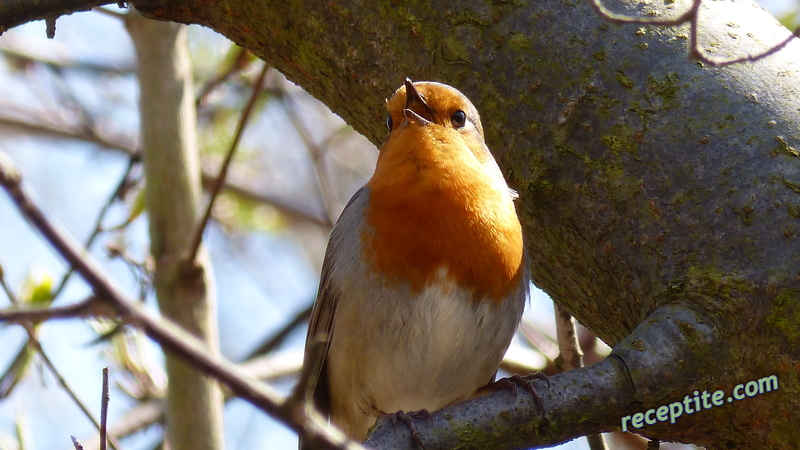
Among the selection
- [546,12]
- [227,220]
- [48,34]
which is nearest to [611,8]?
[546,12]

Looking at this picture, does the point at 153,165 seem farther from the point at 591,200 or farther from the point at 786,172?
the point at 786,172

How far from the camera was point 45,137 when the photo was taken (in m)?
6.13

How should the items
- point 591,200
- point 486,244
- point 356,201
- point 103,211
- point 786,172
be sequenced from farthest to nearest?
point 103,211, point 356,201, point 486,244, point 591,200, point 786,172

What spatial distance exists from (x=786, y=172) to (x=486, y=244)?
3.31ft

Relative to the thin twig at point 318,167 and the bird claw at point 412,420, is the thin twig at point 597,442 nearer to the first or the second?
the bird claw at point 412,420

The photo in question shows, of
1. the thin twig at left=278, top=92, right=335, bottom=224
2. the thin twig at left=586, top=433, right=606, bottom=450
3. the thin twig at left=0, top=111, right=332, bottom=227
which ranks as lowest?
the thin twig at left=586, top=433, right=606, bottom=450

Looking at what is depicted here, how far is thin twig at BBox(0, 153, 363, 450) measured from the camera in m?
0.92

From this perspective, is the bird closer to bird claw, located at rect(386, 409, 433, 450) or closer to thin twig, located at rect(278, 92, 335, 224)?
bird claw, located at rect(386, 409, 433, 450)

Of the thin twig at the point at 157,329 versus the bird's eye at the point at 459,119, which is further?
the bird's eye at the point at 459,119

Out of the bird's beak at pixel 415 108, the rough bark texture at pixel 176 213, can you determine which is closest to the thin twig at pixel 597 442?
the bird's beak at pixel 415 108

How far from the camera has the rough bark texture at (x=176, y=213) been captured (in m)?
3.96

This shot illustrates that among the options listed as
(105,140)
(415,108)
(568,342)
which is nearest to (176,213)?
(415,108)

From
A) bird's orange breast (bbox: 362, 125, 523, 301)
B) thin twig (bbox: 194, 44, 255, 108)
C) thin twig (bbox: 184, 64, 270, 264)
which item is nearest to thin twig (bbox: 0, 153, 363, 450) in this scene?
bird's orange breast (bbox: 362, 125, 523, 301)

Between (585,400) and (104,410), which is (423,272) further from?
(104,410)
